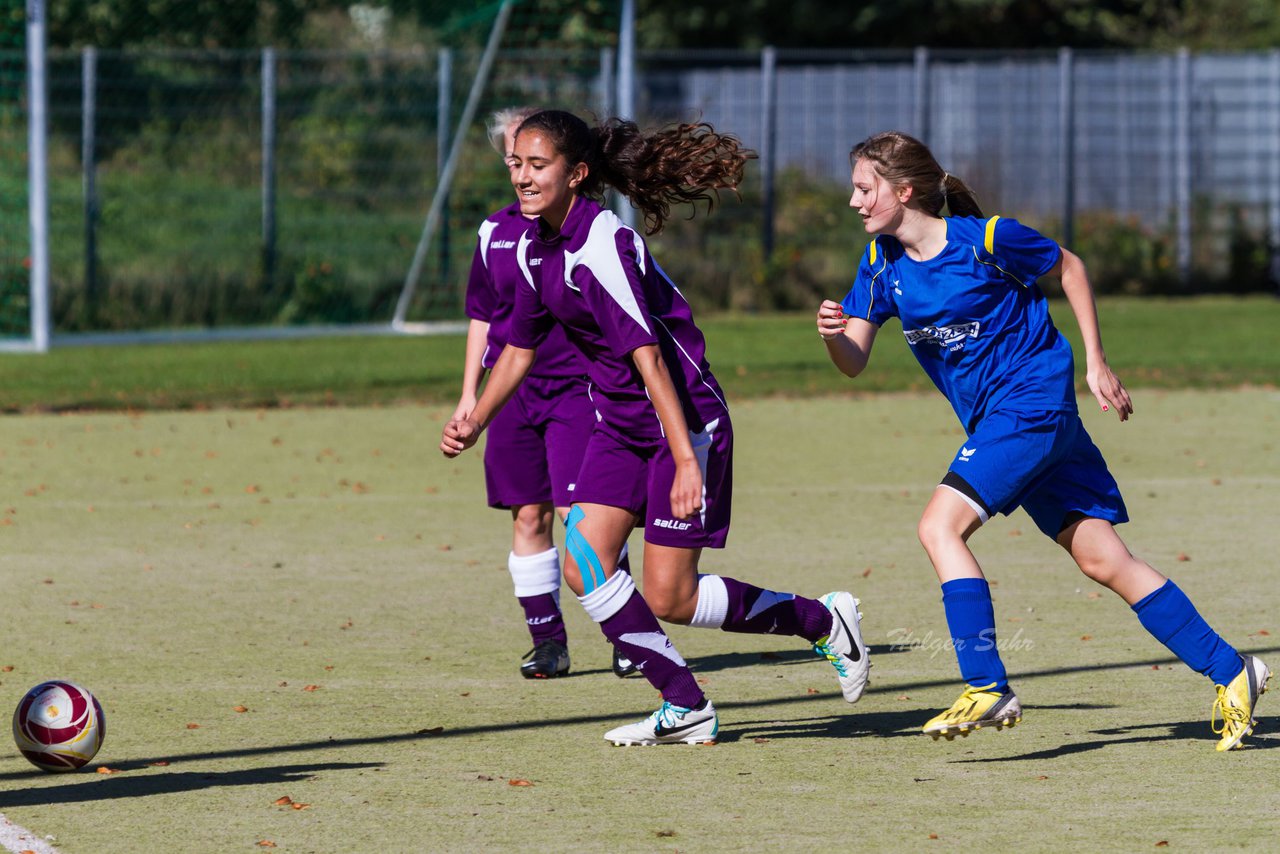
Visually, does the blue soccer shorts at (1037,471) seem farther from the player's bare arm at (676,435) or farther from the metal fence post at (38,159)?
the metal fence post at (38,159)

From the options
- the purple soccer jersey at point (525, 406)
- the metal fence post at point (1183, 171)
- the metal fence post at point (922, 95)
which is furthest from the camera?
the metal fence post at point (1183, 171)

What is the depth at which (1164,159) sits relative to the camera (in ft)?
88.2

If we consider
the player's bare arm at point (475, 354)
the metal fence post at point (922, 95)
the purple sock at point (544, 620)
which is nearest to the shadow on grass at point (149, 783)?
the purple sock at point (544, 620)

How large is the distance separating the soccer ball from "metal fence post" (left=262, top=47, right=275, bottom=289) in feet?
55.7

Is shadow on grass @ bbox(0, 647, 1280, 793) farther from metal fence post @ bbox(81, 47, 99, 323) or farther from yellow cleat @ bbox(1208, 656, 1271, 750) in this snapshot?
metal fence post @ bbox(81, 47, 99, 323)

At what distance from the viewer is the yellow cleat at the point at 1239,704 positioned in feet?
18.1

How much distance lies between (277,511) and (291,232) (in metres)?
12.1

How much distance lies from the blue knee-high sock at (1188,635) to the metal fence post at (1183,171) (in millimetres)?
22100

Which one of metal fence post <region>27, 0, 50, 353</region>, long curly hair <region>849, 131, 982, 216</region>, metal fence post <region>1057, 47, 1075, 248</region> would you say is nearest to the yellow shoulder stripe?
long curly hair <region>849, 131, 982, 216</region>

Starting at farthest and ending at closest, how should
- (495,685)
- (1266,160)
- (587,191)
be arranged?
(1266,160)
(495,685)
(587,191)

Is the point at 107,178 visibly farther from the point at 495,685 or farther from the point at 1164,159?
the point at 495,685

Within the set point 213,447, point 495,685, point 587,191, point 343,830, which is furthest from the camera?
point 213,447

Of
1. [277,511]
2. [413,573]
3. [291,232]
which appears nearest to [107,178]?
[291,232]

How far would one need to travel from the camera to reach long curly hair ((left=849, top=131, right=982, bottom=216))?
227 inches
